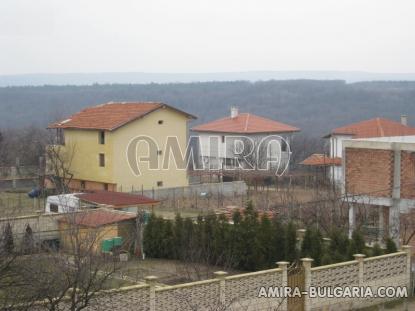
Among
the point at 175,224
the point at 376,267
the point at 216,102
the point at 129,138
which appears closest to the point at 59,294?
the point at 376,267

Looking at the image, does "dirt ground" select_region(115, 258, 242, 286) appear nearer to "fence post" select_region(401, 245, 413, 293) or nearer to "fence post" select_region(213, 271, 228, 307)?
"fence post" select_region(213, 271, 228, 307)

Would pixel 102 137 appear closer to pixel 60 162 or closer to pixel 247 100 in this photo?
pixel 60 162

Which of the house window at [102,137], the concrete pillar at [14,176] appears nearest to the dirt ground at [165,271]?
the house window at [102,137]

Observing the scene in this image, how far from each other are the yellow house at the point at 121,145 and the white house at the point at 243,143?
33.2ft

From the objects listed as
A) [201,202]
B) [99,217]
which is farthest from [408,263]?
[201,202]

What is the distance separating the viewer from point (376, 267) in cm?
1509

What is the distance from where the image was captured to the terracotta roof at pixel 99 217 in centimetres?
1984

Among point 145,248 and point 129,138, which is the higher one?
point 129,138

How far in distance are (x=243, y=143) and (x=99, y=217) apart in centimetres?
2699

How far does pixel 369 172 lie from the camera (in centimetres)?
2020

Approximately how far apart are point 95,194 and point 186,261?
27.0 feet

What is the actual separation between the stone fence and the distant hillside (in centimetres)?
7629

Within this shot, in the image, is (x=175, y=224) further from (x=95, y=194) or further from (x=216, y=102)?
(x=216, y=102)

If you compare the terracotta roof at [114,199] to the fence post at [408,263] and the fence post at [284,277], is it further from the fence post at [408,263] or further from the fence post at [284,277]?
the fence post at [284,277]
